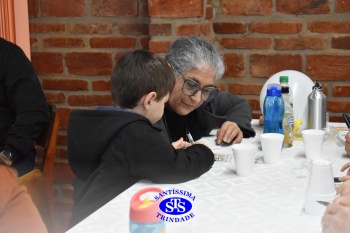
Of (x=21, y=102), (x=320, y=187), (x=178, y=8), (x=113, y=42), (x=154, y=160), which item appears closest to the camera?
(x=320, y=187)

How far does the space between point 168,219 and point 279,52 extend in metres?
1.62

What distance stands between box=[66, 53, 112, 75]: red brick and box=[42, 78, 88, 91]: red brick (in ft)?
0.14

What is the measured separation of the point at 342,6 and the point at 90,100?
1.10 meters

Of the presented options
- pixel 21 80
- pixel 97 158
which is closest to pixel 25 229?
pixel 97 158

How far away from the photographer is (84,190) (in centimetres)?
119

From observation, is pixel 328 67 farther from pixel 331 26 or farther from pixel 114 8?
pixel 114 8

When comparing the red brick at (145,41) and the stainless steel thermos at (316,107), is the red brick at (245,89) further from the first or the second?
the stainless steel thermos at (316,107)

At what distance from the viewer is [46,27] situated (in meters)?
2.28

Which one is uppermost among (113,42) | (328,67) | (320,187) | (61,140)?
(113,42)

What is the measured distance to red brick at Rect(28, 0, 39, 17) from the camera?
228 centimetres

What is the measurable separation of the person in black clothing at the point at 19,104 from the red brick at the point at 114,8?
44 centimetres

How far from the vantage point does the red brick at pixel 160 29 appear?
2.04 meters

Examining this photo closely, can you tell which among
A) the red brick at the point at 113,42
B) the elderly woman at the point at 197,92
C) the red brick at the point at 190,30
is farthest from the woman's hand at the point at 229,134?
the red brick at the point at 113,42

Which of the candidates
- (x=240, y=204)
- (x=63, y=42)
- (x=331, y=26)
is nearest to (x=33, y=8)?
(x=63, y=42)
